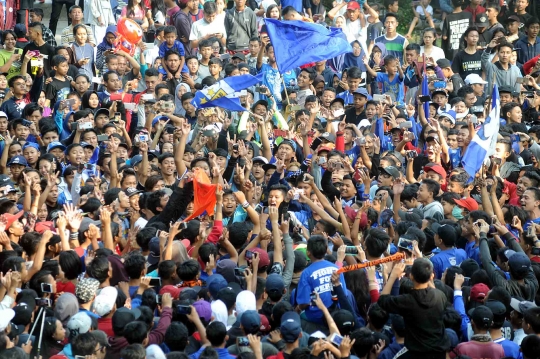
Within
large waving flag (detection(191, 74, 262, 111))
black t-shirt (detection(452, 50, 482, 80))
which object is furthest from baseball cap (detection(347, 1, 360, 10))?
large waving flag (detection(191, 74, 262, 111))

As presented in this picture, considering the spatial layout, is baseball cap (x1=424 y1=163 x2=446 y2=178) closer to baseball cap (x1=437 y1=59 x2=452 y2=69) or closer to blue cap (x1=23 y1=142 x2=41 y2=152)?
blue cap (x1=23 y1=142 x2=41 y2=152)

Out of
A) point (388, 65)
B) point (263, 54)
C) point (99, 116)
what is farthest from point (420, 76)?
point (99, 116)

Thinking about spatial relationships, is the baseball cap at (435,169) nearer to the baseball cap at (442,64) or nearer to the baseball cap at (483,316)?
the baseball cap at (483,316)

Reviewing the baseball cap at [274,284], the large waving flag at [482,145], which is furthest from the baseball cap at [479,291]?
the large waving flag at [482,145]

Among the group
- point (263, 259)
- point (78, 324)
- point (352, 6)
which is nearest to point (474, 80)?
point (352, 6)

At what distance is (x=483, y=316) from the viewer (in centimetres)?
854

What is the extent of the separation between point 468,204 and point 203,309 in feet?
13.6

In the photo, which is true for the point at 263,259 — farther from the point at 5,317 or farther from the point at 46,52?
the point at 46,52

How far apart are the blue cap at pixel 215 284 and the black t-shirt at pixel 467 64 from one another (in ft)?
34.3

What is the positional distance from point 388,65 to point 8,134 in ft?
21.5

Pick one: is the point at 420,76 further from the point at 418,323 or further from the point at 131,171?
the point at 418,323

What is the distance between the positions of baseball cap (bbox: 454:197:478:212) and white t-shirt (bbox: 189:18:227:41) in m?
7.98

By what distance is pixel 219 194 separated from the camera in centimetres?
1098

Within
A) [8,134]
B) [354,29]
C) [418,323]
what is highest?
[418,323]
